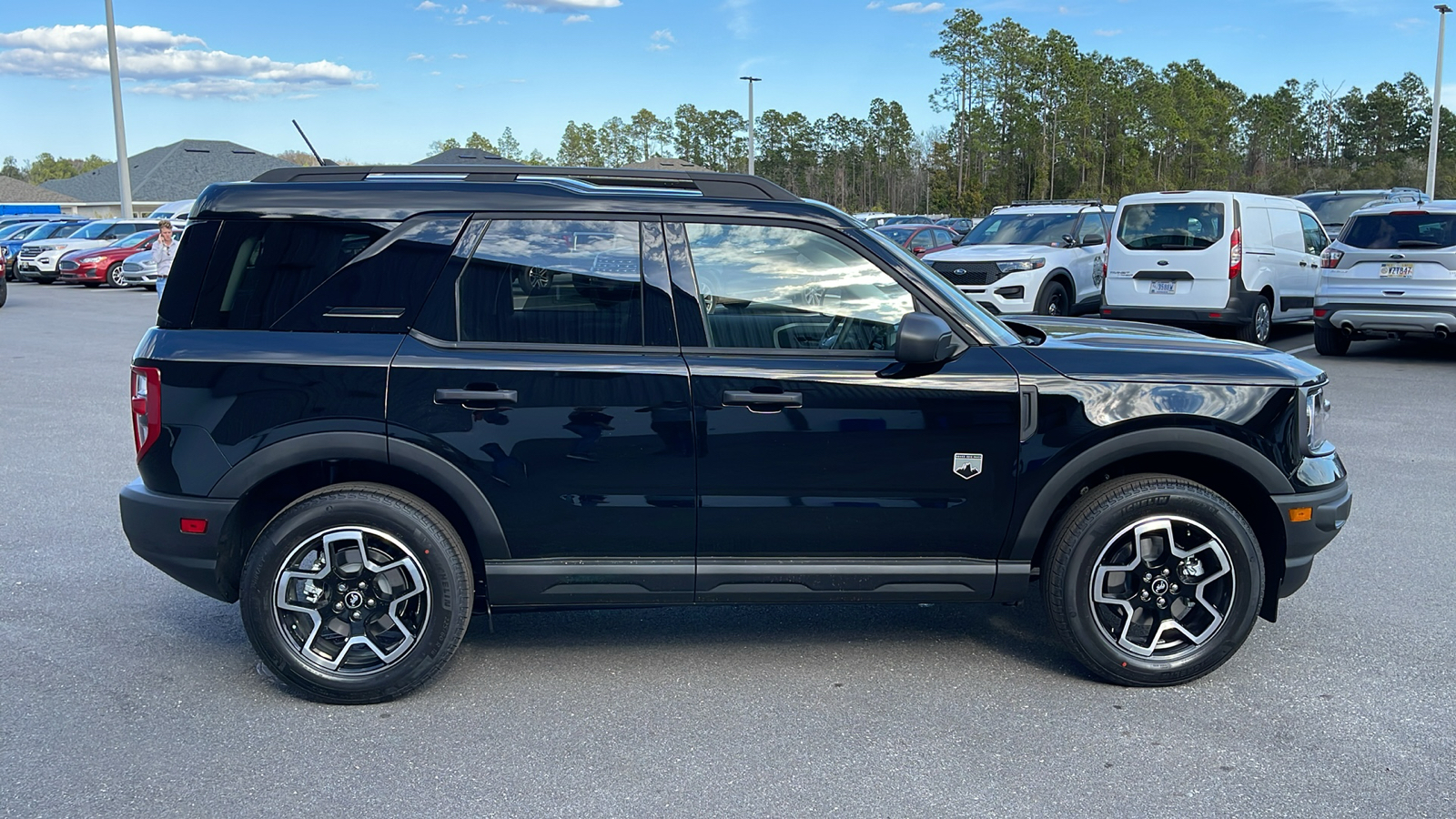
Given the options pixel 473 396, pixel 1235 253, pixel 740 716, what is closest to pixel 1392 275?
pixel 1235 253

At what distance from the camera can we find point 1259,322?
13891mm

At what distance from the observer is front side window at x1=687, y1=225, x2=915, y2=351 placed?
404cm

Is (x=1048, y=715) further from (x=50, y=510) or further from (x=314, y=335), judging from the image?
(x=50, y=510)

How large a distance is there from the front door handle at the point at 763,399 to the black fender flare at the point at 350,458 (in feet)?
3.00

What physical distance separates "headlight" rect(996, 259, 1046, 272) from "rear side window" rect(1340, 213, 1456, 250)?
349 centimetres

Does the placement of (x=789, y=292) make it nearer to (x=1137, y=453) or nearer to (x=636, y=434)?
(x=636, y=434)

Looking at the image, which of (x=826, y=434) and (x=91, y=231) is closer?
(x=826, y=434)

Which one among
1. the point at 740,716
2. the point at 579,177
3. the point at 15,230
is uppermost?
the point at 15,230

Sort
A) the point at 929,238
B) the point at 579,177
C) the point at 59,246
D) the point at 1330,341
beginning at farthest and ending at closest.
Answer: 1. the point at 59,246
2. the point at 929,238
3. the point at 1330,341
4. the point at 579,177

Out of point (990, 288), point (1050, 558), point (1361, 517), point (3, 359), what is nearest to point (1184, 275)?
point (990, 288)

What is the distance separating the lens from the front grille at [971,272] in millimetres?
14766

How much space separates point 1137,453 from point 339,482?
281 centimetres

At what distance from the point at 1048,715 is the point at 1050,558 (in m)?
0.55

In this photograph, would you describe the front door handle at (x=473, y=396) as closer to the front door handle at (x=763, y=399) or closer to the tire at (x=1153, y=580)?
the front door handle at (x=763, y=399)
